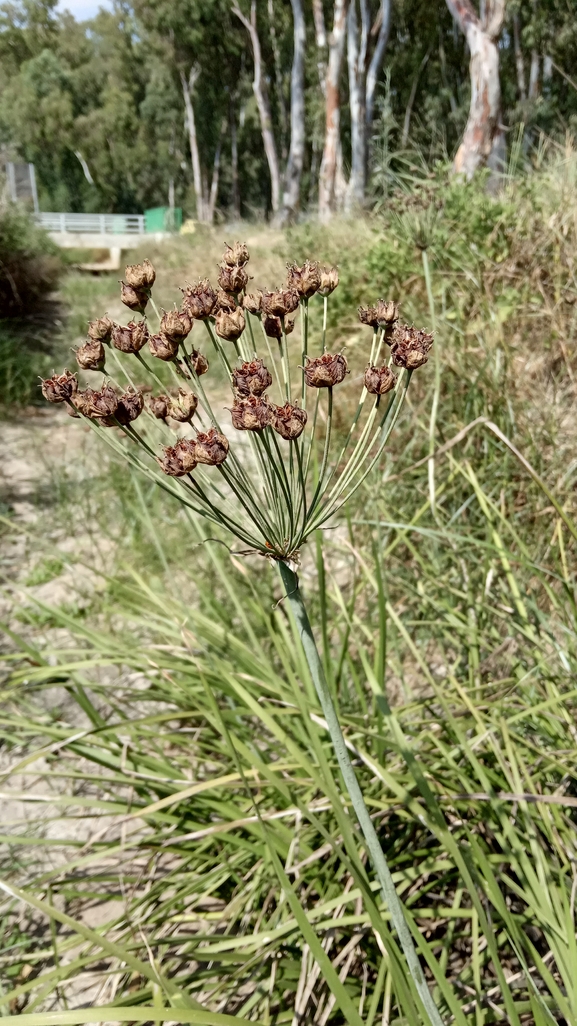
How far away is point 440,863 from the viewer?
4.35 feet

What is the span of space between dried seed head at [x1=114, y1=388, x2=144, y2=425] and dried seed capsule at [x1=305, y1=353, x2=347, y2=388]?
206mm

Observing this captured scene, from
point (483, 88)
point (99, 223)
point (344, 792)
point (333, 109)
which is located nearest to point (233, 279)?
point (344, 792)

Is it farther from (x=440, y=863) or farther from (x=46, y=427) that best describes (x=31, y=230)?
(x=440, y=863)

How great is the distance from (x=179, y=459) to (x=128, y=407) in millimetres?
106

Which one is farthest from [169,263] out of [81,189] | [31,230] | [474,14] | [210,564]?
[81,189]

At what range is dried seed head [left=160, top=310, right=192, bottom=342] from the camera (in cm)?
78

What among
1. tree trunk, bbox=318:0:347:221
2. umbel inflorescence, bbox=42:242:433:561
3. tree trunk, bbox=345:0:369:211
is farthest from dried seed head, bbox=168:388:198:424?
tree trunk, bbox=345:0:369:211

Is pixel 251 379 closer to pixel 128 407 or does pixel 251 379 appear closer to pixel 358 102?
pixel 128 407

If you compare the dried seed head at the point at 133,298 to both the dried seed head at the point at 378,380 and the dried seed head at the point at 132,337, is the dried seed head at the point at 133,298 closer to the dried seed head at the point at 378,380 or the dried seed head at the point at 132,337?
the dried seed head at the point at 132,337

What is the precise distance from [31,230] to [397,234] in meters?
8.59

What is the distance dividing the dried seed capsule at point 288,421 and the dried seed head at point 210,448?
60 mm

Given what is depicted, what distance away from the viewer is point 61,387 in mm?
840

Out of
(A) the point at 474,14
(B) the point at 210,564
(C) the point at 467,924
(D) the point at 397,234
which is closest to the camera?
(C) the point at 467,924

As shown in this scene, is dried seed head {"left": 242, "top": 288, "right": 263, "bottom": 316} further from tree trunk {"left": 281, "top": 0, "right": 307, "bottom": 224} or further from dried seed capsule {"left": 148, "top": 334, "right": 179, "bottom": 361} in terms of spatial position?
tree trunk {"left": 281, "top": 0, "right": 307, "bottom": 224}
